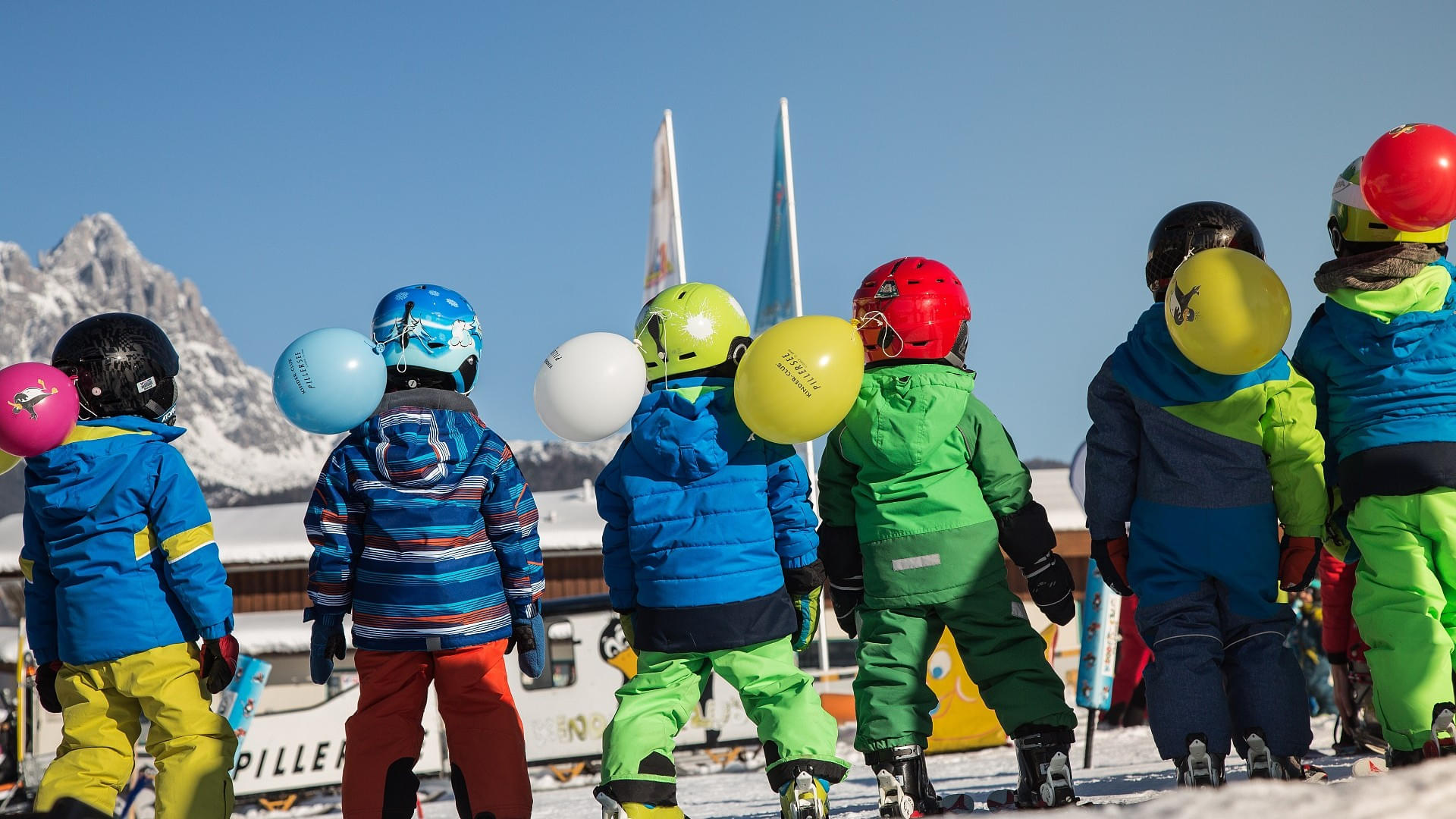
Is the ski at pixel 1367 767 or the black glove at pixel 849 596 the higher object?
the black glove at pixel 849 596

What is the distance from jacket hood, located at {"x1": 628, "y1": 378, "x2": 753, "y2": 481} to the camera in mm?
4016

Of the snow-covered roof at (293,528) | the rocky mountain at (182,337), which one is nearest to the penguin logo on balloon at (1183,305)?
the snow-covered roof at (293,528)

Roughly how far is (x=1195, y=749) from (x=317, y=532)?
2.91m

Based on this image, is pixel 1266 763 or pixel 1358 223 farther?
pixel 1358 223

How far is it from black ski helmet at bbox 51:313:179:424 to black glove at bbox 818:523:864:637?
2517 millimetres

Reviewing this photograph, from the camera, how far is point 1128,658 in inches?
312

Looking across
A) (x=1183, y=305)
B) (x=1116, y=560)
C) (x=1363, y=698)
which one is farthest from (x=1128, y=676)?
(x=1183, y=305)

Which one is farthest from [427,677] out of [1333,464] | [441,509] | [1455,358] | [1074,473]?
[1074,473]

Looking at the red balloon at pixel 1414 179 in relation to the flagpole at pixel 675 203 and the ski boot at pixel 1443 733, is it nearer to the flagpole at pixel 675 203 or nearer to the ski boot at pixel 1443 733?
the ski boot at pixel 1443 733

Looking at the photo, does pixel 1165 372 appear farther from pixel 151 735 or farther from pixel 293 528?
pixel 293 528

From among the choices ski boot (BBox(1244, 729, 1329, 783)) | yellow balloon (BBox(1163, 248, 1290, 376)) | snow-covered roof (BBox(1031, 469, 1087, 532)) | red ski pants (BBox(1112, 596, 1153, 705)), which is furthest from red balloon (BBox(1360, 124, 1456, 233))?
snow-covered roof (BBox(1031, 469, 1087, 532))

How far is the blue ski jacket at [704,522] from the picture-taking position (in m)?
3.93

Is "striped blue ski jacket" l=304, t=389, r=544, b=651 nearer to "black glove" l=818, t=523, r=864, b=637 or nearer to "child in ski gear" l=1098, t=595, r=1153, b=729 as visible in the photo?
"black glove" l=818, t=523, r=864, b=637

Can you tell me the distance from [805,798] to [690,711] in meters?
0.54
